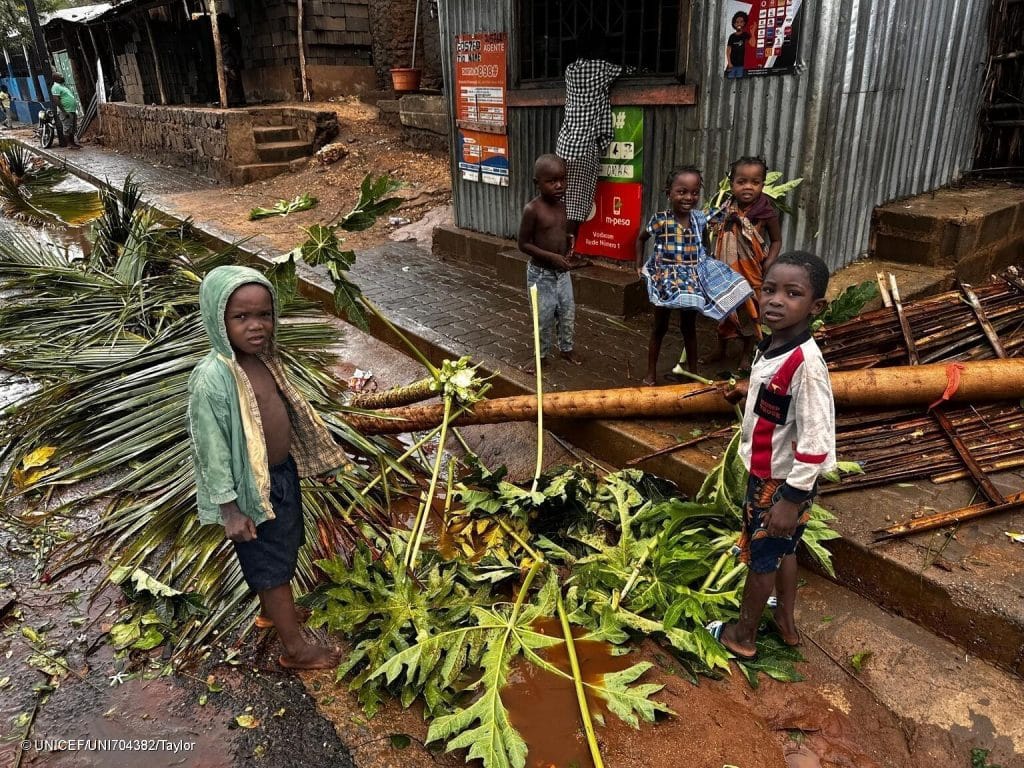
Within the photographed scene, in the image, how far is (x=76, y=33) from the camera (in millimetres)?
23000

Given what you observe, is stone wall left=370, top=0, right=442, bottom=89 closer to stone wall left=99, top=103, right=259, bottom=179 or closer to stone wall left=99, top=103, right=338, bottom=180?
stone wall left=99, top=103, right=338, bottom=180

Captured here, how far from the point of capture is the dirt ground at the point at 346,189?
31.6 ft

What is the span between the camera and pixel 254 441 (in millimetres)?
2311

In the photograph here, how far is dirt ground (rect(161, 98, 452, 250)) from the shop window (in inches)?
134

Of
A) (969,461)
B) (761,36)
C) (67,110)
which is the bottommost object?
(969,461)

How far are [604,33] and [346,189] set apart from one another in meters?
6.87

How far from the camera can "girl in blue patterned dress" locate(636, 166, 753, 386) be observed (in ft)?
13.2

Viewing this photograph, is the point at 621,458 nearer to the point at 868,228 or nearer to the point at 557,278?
the point at 557,278

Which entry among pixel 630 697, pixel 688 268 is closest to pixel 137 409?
pixel 630 697

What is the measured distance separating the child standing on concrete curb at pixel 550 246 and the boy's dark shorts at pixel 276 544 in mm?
2533

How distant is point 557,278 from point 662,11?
239cm

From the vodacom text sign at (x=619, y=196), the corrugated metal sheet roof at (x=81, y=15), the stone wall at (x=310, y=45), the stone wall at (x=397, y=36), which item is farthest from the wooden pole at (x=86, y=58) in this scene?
the vodacom text sign at (x=619, y=196)

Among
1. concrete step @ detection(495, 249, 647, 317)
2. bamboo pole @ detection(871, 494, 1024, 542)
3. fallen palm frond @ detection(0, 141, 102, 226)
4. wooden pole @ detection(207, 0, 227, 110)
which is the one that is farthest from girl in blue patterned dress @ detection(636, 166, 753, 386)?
wooden pole @ detection(207, 0, 227, 110)

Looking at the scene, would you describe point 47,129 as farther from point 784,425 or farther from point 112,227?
point 784,425
